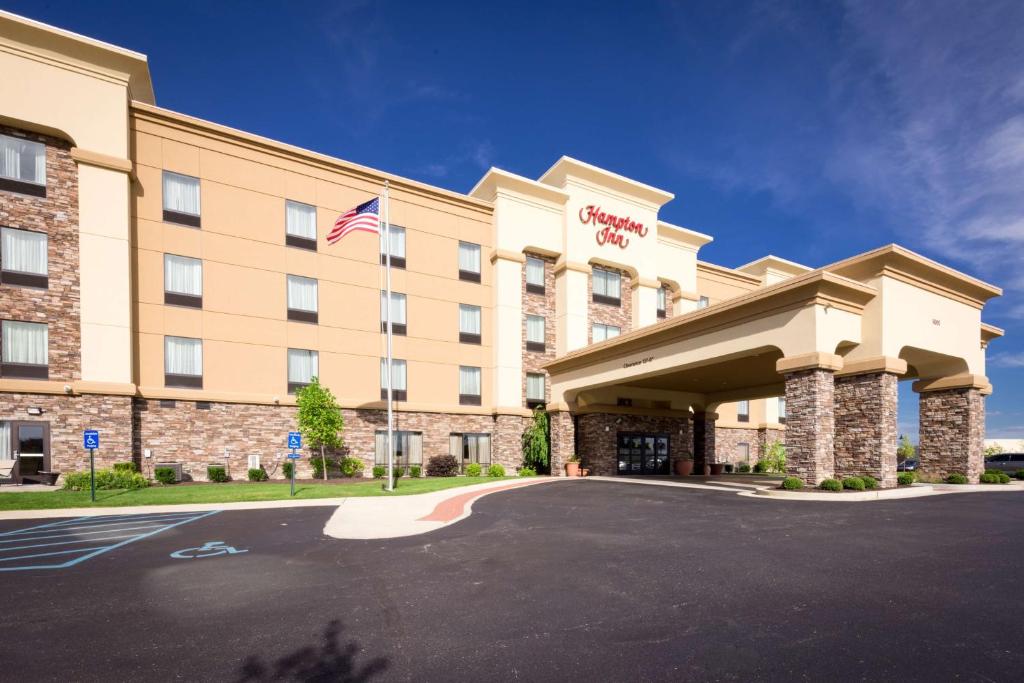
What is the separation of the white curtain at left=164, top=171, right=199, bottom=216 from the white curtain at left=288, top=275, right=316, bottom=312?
5.34 metres

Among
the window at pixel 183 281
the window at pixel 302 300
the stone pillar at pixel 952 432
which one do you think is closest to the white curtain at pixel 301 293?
the window at pixel 302 300

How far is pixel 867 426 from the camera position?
18.1 meters

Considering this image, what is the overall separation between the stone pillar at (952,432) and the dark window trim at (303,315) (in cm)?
2987

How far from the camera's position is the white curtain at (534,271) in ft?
106

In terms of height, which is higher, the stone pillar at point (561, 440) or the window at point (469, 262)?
the window at point (469, 262)

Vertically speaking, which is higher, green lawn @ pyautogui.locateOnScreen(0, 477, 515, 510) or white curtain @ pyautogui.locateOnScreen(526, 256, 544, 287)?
white curtain @ pyautogui.locateOnScreen(526, 256, 544, 287)

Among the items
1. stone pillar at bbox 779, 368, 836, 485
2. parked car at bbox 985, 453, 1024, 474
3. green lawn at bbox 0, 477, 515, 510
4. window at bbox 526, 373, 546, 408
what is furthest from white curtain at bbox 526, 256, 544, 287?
parked car at bbox 985, 453, 1024, 474

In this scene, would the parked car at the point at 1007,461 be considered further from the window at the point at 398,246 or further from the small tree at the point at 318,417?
the small tree at the point at 318,417

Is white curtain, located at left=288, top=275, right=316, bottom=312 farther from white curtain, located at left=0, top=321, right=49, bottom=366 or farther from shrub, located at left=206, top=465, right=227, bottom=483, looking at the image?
white curtain, located at left=0, top=321, right=49, bottom=366

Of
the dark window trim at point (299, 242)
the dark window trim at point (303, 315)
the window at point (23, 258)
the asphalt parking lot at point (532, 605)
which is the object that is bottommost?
the asphalt parking lot at point (532, 605)

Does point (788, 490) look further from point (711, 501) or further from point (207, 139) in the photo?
point (207, 139)

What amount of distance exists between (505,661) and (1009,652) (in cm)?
483

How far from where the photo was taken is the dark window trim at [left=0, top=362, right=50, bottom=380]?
65.6 feet

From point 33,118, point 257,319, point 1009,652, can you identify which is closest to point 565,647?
point 1009,652
